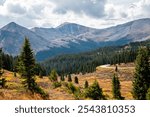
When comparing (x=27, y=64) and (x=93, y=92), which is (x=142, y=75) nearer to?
(x=93, y=92)

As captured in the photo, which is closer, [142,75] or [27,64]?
[142,75]

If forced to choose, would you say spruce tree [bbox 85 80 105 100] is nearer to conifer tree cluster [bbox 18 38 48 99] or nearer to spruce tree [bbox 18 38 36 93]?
conifer tree cluster [bbox 18 38 48 99]

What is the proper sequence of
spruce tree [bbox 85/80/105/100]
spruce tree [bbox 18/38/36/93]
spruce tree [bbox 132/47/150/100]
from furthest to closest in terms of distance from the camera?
spruce tree [bbox 18/38/36/93]
spruce tree [bbox 85/80/105/100]
spruce tree [bbox 132/47/150/100]

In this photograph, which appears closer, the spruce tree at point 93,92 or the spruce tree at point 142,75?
the spruce tree at point 142,75

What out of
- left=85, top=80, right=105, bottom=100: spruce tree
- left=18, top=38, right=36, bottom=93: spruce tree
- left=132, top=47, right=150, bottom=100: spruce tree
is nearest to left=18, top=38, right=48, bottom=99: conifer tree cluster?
left=18, top=38, right=36, bottom=93: spruce tree

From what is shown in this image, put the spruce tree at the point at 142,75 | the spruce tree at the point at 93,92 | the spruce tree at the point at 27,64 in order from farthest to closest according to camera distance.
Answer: the spruce tree at the point at 27,64
the spruce tree at the point at 93,92
the spruce tree at the point at 142,75

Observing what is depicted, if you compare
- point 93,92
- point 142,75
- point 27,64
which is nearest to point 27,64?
point 27,64

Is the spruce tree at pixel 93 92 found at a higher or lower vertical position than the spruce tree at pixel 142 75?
lower

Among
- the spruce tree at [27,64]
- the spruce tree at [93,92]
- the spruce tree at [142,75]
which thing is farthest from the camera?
the spruce tree at [27,64]

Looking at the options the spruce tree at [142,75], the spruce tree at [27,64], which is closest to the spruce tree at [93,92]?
the spruce tree at [142,75]

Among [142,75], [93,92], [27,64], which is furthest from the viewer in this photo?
[27,64]

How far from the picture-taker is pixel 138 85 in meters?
53.0

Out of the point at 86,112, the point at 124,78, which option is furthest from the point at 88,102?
the point at 124,78

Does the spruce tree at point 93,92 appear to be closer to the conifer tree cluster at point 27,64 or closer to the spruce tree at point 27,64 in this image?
the conifer tree cluster at point 27,64
